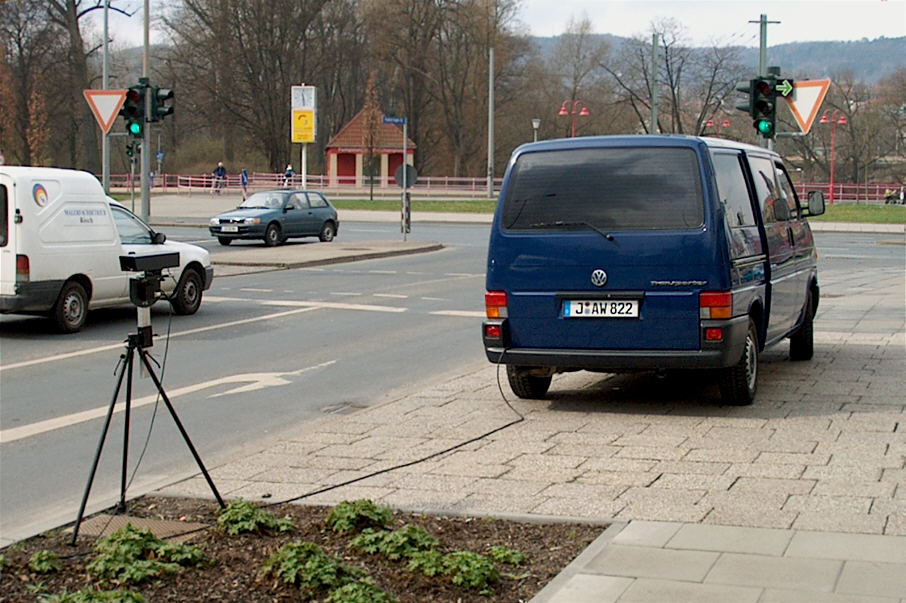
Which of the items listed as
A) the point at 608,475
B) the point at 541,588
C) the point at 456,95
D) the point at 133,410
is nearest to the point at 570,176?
the point at 608,475

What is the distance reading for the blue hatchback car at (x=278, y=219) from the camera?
33.3 metres

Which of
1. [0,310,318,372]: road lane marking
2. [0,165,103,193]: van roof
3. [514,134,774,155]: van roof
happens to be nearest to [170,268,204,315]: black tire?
[0,310,318,372]: road lane marking

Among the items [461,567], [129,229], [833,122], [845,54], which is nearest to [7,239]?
[129,229]

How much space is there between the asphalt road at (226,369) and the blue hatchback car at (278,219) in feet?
35.0

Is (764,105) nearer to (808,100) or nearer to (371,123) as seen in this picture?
(808,100)

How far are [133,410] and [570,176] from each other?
150 inches

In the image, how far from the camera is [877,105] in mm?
91938

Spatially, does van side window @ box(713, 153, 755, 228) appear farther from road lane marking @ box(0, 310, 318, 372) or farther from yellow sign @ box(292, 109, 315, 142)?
yellow sign @ box(292, 109, 315, 142)

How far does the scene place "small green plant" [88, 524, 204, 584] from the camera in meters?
5.12

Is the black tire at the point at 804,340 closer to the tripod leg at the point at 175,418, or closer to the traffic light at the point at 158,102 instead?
the tripod leg at the point at 175,418

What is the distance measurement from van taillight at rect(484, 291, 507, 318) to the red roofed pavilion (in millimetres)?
74744

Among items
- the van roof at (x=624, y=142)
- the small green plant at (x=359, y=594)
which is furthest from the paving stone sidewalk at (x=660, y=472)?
the van roof at (x=624, y=142)

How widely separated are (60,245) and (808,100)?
11.5 m

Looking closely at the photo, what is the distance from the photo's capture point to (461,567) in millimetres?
5129
